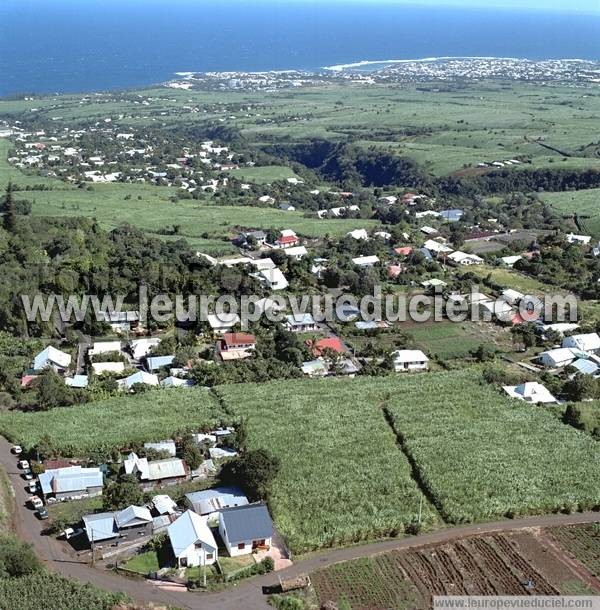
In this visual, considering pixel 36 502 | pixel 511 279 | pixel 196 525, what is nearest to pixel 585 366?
pixel 511 279

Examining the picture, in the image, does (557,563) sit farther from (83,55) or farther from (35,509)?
(83,55)

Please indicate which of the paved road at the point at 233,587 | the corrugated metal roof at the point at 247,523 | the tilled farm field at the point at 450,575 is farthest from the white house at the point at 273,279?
the tilled farm field at the point at 450,575

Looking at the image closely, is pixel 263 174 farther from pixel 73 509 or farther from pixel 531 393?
pixel 73 509

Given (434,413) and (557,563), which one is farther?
(434,413)

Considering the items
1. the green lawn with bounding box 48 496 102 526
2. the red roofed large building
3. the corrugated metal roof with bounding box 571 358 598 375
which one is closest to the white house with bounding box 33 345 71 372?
the green lawn with bounding box 48 496 102 526

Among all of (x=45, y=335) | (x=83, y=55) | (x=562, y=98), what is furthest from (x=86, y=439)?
(x=83, y=55)

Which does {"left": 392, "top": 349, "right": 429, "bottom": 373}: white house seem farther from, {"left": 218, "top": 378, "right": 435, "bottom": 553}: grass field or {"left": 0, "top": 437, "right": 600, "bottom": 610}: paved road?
{"left": 0, "top": 437, "right": 600, "bottom": 610}: paved road
